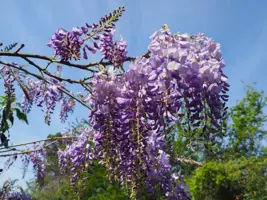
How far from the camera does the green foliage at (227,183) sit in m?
14.9

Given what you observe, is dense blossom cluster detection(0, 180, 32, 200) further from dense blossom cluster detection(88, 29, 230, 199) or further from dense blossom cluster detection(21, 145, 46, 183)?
dense blossom cluster detection(88, 29, 230, 199)

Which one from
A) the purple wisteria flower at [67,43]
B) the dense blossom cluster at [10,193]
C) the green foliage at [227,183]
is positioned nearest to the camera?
the purple wisteria flower at [67,43]

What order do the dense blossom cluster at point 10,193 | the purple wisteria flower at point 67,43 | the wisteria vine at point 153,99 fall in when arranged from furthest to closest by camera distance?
the dense blossom cluster at point 10,193 < the purple wisteria flower at point 67,43 < the wisteria vine at point 153,99

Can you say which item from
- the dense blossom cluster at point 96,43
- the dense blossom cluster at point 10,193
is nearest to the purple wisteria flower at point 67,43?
the dense blossom cluster at point 96,43

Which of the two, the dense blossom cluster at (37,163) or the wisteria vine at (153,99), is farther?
the dense blossom cluster at (37,163)

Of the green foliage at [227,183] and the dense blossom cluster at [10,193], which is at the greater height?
the green foliage at [227,183]

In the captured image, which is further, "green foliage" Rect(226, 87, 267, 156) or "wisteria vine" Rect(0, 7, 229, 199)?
"green foliage" Rect(226, 87, 267, 156)

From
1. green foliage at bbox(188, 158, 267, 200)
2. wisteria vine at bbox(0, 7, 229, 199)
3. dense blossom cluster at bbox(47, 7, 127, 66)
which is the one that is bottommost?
wisteria vine at bbox(0, 7, 229, 199)

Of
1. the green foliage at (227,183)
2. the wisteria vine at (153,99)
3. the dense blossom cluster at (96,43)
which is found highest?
the green foliage at (227,183)

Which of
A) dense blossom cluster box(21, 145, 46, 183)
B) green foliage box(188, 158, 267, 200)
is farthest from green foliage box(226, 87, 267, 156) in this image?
dense blossom cluster box(21, 145, 46, 183)

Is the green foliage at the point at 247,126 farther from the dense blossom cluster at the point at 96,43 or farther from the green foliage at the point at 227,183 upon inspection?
the dense blossom cluster at the point at 96,43

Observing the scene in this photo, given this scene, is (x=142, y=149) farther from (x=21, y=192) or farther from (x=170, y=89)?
(x=21, y=192)

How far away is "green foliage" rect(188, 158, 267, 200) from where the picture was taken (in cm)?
1485

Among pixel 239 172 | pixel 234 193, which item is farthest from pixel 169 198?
pixel 239 172
